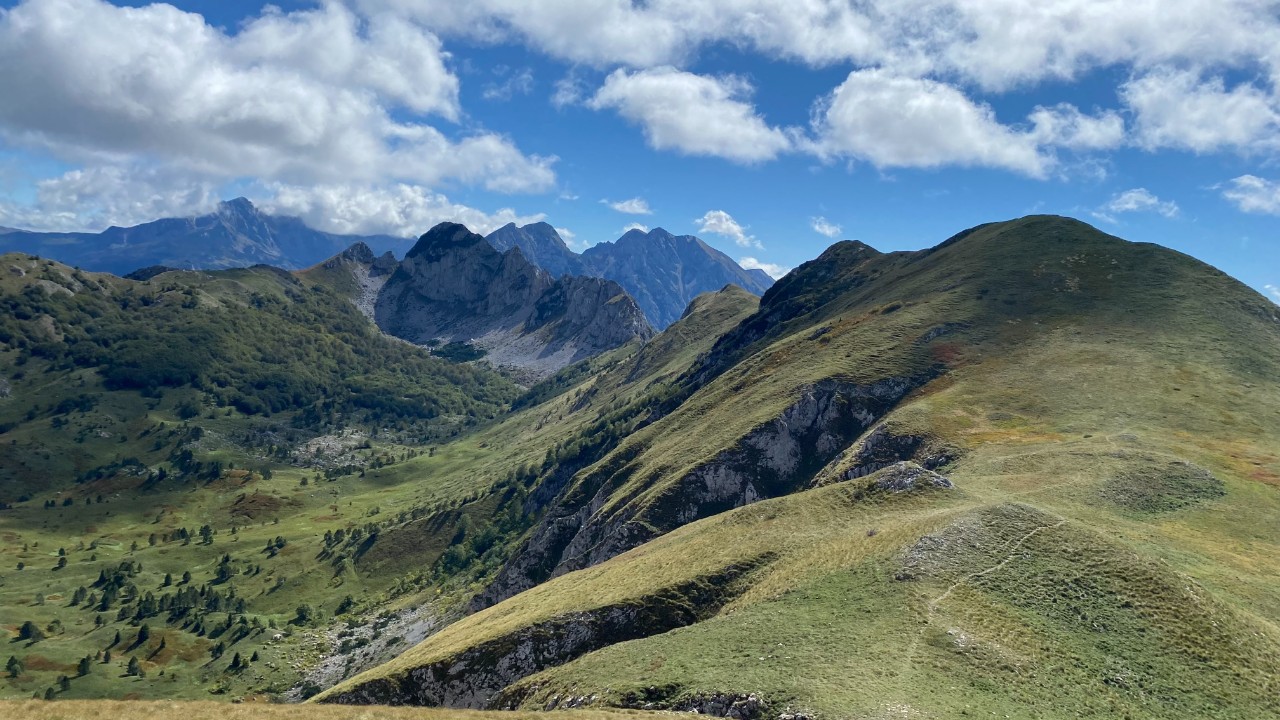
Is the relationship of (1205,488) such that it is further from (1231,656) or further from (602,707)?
(602,707)

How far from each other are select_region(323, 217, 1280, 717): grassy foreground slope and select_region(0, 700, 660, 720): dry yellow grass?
6.11 meters

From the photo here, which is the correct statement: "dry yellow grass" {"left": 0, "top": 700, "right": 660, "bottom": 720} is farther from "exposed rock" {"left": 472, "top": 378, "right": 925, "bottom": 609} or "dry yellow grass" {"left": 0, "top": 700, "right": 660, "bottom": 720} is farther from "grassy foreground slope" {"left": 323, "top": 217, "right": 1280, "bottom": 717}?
"exposed rock" {"left": 472, "top": 378, "right": 925, "bottom": 609}

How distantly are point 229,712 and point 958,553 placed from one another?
5571 centimetres

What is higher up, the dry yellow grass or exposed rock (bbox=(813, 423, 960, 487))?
exposed rock (bbox=(813, 423, 960, 487))

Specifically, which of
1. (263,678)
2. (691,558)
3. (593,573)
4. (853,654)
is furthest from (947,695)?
(263,678)

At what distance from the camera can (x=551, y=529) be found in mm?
160875

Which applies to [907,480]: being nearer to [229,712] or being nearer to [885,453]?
[885,453]

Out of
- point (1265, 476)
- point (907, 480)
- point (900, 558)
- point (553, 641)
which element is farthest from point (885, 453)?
point (553, 641)

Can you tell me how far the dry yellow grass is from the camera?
1564 inches

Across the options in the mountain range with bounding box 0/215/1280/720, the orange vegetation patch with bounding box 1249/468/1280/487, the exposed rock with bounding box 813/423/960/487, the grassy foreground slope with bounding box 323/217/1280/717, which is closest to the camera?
the grassy foreground slope with bounding box 323/217/1280/717

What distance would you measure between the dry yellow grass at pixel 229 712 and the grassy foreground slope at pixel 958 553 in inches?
241

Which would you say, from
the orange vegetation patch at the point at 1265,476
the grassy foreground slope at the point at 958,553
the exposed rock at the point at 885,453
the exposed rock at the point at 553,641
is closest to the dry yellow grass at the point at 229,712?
the grassy foreground slope at the point at 958,553

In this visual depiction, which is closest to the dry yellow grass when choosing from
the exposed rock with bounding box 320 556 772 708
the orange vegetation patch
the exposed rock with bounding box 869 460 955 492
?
the exposed rock with bounding box 320 556 772 708

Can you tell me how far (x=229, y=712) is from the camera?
139 ft
